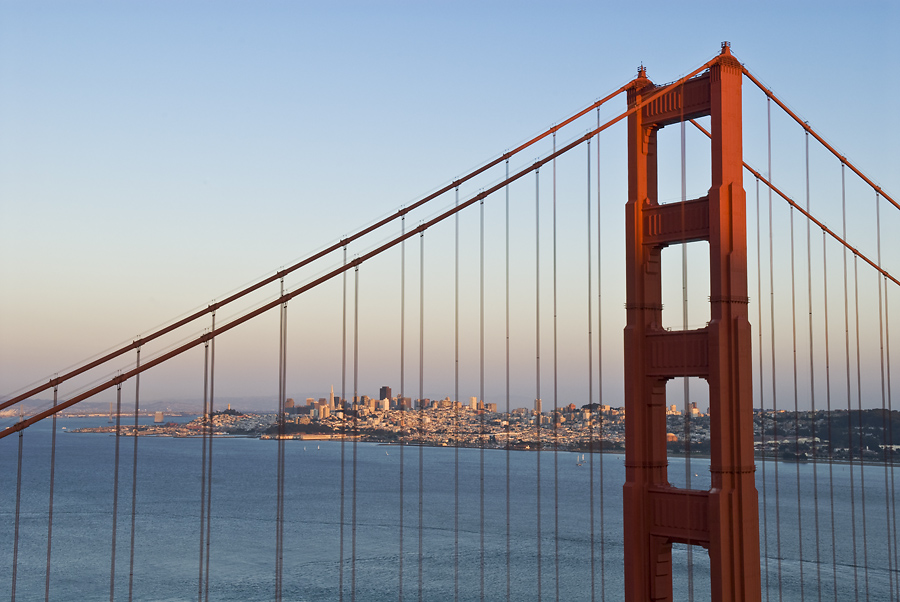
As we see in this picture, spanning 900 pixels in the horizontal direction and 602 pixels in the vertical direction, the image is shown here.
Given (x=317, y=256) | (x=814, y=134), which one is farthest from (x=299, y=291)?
(x=814, y=134)

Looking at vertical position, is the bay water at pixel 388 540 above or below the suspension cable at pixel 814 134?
below

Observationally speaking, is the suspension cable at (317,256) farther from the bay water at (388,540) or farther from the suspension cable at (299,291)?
the bay water at (388,540)

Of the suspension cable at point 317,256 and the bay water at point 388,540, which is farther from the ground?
the suspension cable at point 317,256

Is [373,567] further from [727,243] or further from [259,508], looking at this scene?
[727,243]

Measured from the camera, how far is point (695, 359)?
15.4 meters

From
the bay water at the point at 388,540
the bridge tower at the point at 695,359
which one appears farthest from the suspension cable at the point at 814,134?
the bay water at the point at 388,540

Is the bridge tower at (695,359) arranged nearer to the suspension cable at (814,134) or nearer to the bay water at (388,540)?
the suspension cable at (814,134)

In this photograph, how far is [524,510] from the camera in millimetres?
91938

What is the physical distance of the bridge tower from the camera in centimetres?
1477

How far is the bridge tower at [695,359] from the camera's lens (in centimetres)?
1477

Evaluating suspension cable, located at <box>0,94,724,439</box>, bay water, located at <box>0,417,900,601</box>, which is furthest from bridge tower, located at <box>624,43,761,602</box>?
bay water, located at <box>0,417,900,601</box>

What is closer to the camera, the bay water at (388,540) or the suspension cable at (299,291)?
the suspension cable at (299,291)

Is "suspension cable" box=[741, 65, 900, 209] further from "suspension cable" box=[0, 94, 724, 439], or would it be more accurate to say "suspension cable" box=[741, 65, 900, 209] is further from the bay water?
the bay water

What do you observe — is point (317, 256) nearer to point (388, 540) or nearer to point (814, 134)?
point (814, 134)
